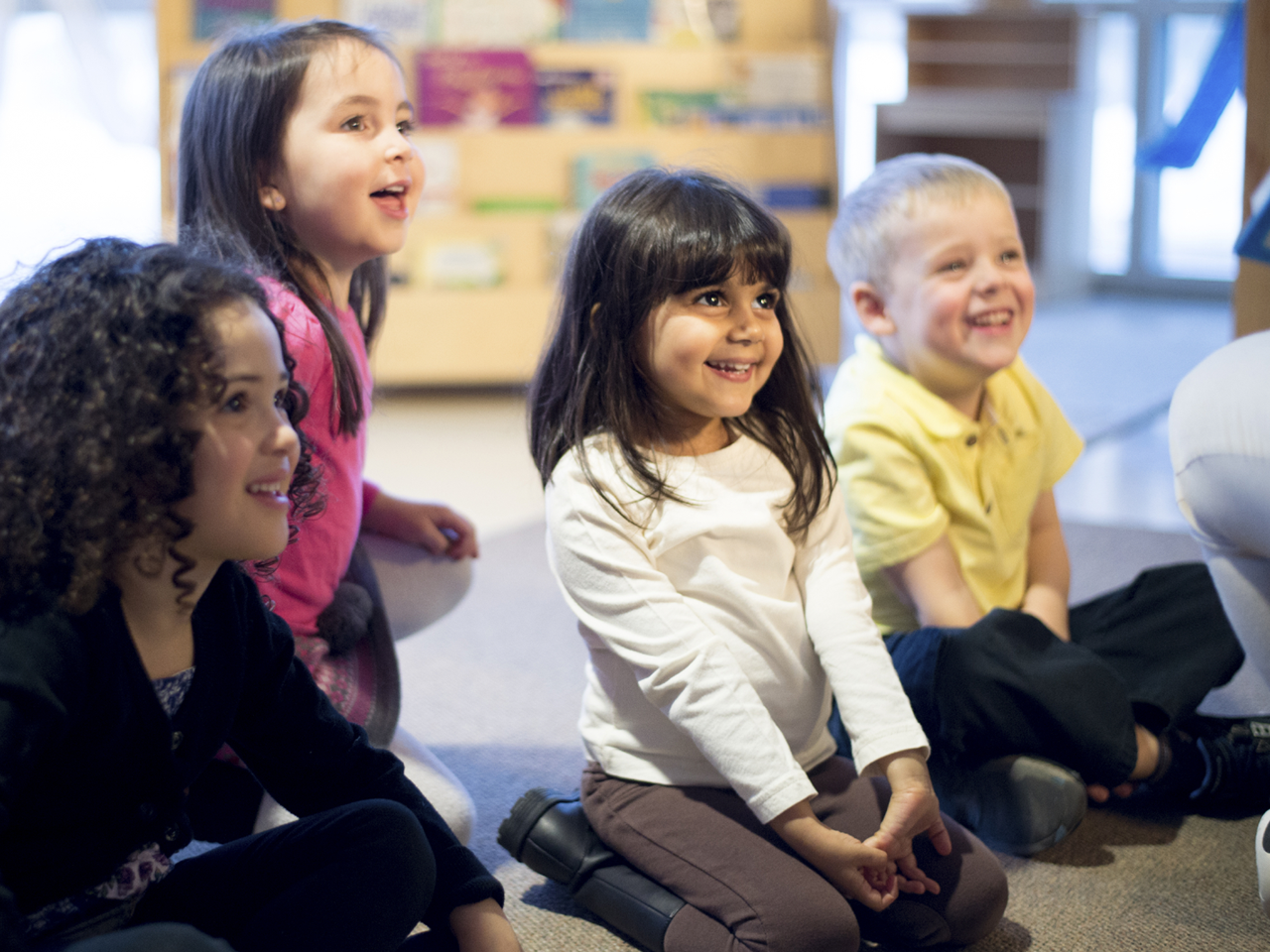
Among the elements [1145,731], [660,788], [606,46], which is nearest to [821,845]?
[660,788]

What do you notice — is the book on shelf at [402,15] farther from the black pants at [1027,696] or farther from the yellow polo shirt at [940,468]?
the black pants at [1027,696]

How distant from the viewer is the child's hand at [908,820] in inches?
37.3

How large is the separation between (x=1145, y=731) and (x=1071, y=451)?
313 mm

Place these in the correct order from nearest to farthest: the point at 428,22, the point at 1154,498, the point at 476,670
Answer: the point at 476,670
the point at 1154,498
the point at 428,22

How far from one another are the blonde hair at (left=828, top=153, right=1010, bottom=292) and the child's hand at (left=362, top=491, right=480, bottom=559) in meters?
0.48

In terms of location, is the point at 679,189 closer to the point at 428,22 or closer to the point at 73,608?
the point at 73,608

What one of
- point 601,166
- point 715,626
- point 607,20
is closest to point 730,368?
point 715,626

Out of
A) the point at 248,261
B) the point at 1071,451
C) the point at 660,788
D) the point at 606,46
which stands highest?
the point at 606,46

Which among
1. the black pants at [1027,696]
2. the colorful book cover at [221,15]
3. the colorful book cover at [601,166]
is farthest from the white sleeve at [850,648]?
the colorful book cover at [221,15]

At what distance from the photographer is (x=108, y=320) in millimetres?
739

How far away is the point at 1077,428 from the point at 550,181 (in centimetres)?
134

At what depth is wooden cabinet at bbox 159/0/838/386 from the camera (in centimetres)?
305

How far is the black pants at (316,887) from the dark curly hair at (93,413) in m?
0.21

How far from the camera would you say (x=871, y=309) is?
1.33 m
